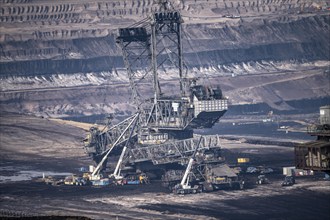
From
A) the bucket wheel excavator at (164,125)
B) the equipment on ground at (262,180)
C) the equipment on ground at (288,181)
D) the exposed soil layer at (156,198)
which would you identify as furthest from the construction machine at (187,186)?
the equipment on ground at (288,181)

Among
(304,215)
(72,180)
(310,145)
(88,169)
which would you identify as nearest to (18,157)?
(88,169)

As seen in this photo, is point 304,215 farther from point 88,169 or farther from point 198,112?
point 88,169

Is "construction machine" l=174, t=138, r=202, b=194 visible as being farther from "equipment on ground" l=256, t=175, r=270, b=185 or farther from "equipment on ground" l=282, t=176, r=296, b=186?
"equipment on ground" l=282, t=176, r=296, b=186

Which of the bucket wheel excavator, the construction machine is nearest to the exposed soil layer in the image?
the construction machine

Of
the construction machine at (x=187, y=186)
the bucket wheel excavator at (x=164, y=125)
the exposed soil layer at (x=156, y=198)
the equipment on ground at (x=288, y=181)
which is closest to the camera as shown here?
the exposed soil layer at (x=156, y=198)

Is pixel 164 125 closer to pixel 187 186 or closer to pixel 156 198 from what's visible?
pixel 187 186

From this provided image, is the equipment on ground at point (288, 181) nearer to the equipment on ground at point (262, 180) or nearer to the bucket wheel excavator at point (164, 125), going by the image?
the equipment on ground at point (262, 180)

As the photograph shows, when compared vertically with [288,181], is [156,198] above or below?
below

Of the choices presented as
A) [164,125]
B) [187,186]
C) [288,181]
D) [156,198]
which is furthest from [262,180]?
[156,198]

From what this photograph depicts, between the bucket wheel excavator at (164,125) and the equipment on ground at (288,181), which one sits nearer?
the equipment on ground at (288,181)

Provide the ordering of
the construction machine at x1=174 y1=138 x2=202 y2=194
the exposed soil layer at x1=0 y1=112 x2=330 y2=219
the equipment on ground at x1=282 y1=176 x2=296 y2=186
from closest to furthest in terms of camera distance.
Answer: the exposed soil layer at x1=0 y1=112 x2=330 y2=219, the construction machine at x1=174 y1=138 x2=202 y2=194, the equipment on ground at x1=282 y1=176 x2=296 y2=186

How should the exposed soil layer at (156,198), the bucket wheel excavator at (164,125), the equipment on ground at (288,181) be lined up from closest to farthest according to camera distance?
the exposed soil layer at (156,198) → the equipment on ground at (288,181) → the bucket wheel excavator at (164,125)
